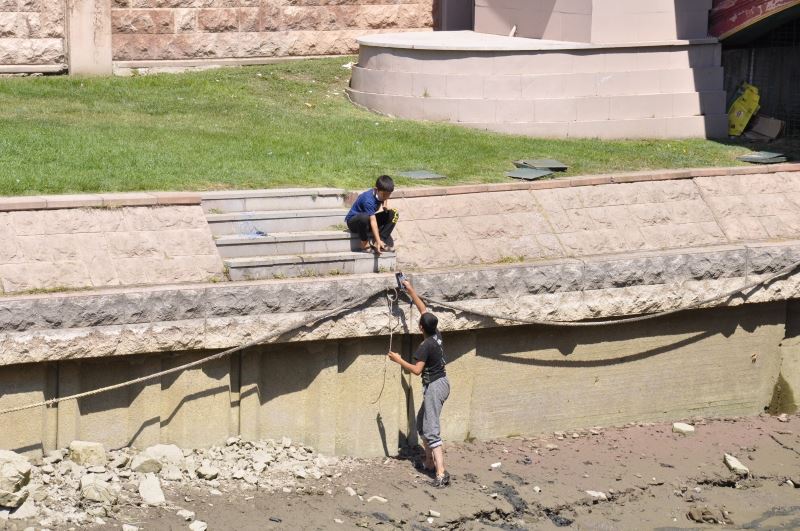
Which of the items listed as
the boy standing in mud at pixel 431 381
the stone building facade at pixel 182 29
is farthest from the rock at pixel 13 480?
the stone building facade at pixel 182 29

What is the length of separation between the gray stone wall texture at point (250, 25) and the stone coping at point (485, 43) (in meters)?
1.86

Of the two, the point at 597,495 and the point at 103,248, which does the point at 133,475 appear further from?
the point at 597,495

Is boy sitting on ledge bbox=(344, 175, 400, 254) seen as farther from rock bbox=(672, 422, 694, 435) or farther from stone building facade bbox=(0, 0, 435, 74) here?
stone building facade bbox=(0, 0, 435, 74)

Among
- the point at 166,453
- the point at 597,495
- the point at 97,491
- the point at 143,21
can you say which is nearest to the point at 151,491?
the point at 97,491

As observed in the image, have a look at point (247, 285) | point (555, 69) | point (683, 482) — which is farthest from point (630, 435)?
point (555, 69)

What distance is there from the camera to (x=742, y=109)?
58.7 feet

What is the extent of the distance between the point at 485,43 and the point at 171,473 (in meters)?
8.64

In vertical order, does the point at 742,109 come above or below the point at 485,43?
below

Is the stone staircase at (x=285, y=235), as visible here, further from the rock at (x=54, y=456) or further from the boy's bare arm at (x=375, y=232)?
the rock at (x=54, y=456)

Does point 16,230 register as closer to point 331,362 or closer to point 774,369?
point 331,362

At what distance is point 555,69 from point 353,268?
6.31 meters

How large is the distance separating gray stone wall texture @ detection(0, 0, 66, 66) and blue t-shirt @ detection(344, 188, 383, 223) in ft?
26.3

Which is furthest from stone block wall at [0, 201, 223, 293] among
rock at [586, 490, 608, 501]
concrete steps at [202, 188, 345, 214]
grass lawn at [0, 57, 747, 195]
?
rock at [586, 490, 608, 501]

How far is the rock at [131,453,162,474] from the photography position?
1095 cm
